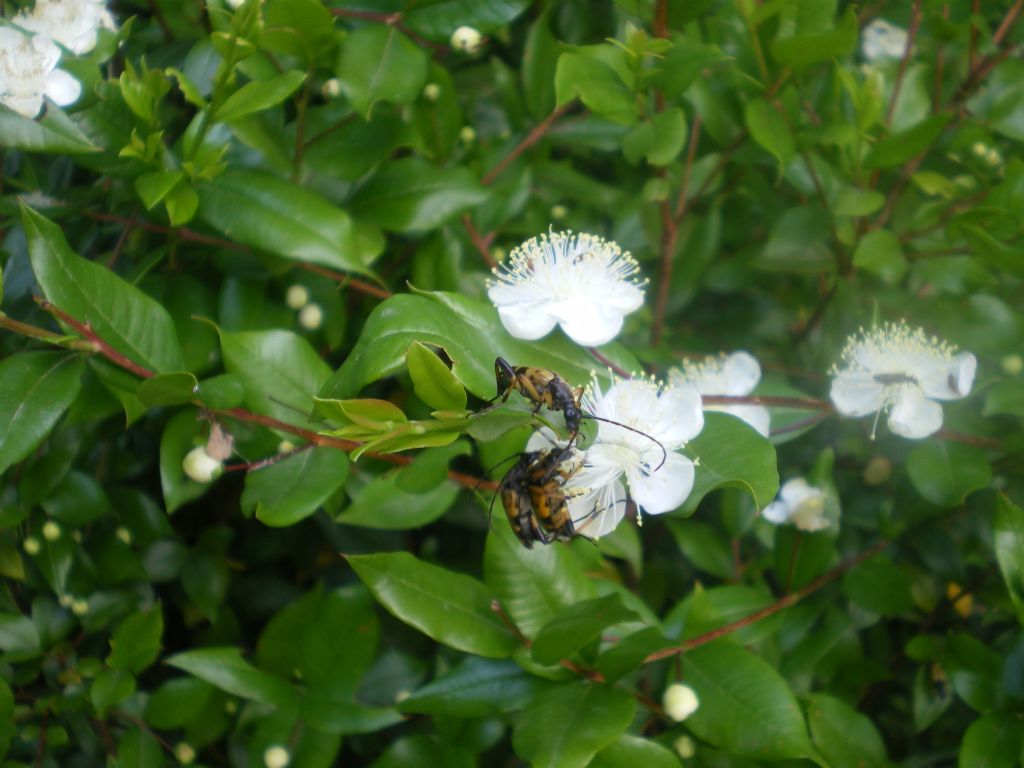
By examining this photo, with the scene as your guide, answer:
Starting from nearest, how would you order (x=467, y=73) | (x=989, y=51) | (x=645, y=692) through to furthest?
(x=645, y=692) → (x=989, y=51) → (x=467, y=73)

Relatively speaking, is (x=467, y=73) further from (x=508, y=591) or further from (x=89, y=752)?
(x=89, y=752)

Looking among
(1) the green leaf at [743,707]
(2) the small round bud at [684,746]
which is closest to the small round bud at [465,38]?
(1) the green leaf at [743,707]

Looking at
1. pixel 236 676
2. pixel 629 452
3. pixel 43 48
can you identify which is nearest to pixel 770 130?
pixel 629 452

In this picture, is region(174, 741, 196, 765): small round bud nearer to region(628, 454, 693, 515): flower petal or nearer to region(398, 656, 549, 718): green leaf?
region(398, 656, 549, 718): green leaf

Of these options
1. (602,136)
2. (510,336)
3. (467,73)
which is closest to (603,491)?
(510,336)

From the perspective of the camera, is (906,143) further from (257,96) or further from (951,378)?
(257,96)
